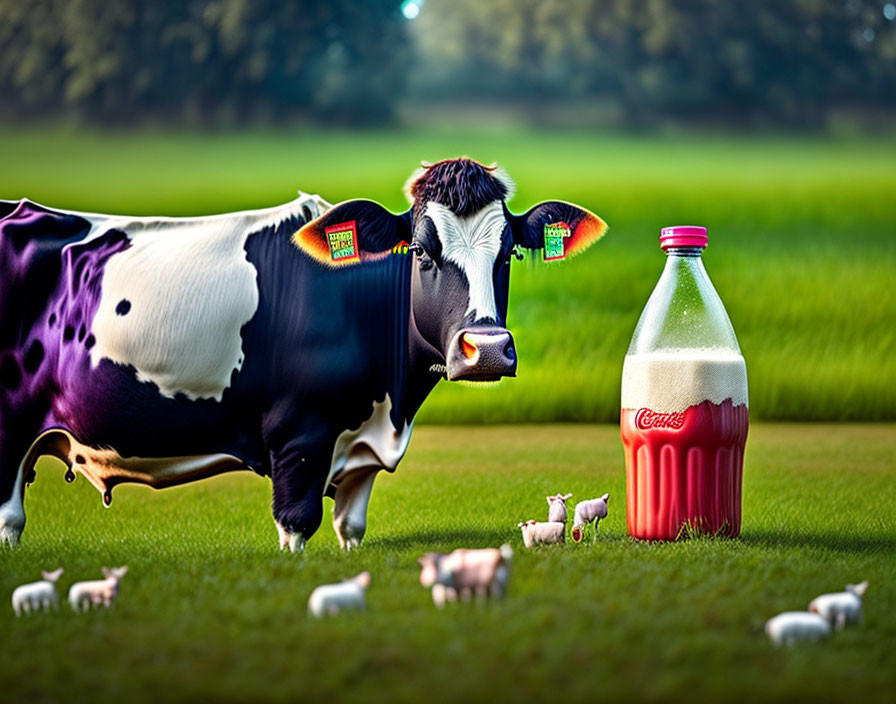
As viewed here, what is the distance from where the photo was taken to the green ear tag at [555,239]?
4.93m

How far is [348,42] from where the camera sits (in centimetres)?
1313

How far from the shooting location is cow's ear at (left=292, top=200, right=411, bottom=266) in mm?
4703

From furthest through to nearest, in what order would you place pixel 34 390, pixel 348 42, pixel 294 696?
pixel 348 42
pixel 34 390
pixel 294 696

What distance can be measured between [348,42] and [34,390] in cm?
893

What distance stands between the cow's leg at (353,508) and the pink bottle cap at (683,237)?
164 centimetres

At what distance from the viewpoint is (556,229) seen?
4.98m

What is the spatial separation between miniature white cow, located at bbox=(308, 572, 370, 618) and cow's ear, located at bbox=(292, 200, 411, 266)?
1.78 m

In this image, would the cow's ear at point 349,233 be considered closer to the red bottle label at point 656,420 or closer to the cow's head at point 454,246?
the cow's head at point 454,246

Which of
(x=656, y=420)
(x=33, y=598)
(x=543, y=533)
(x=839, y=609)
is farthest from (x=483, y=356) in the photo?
(x=33, y=598)

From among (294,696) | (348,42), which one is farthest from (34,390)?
(348,42)

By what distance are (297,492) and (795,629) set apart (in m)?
2.17

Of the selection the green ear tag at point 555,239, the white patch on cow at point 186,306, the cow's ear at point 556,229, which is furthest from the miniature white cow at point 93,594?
the green ear tag at point 555,239

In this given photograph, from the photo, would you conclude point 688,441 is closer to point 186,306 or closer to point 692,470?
point 692,470

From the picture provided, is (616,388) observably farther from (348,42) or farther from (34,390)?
(348,42)
